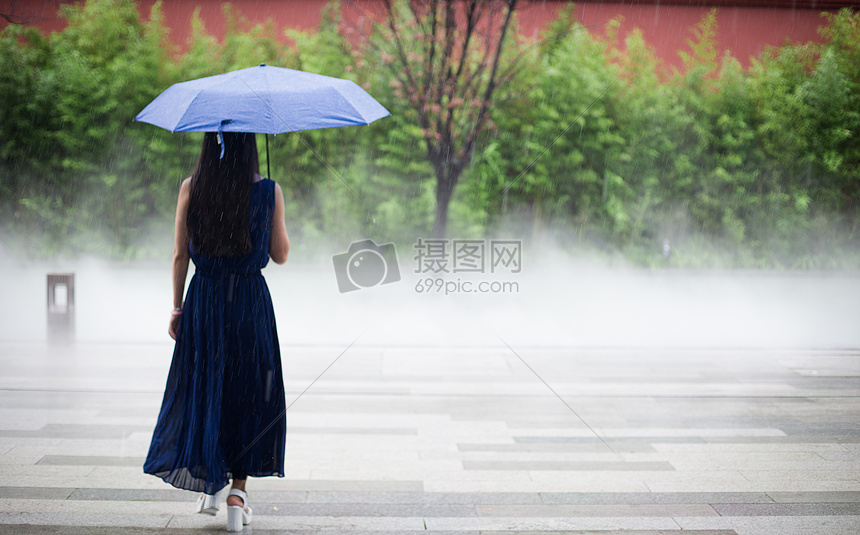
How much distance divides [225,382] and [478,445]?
3.95 feet

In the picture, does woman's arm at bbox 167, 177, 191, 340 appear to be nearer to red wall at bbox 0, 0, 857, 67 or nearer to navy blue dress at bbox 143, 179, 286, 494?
navy blue dress at bbox 143, 179, 286, 494

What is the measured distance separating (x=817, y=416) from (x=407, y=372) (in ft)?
6.72

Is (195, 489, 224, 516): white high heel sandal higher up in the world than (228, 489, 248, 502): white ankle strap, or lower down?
lower down

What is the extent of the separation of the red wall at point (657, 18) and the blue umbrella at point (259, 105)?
19.6 ft

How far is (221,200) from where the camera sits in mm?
2002

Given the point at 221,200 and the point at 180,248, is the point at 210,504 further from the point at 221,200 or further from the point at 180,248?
the point at 221,200

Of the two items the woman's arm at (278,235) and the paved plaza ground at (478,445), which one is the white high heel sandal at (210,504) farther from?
the woman's arm at (278,235)

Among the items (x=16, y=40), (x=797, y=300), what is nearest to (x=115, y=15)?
(x=16, y=40)

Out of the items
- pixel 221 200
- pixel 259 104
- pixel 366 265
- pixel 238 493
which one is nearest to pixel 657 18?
pixel 366 265

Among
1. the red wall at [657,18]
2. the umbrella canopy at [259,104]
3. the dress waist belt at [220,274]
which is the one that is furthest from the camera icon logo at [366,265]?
the dress waist belt at [220,274]

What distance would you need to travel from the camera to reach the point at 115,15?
783cm

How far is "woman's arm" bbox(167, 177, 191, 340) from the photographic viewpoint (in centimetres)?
203

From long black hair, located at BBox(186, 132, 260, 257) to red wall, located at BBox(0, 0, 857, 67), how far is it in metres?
6.28

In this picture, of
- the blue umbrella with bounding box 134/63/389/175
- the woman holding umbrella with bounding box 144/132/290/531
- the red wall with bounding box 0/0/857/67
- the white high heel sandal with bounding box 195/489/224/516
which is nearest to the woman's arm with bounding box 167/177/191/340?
the woman holding umbrella with bounding box 144/132/290/531
